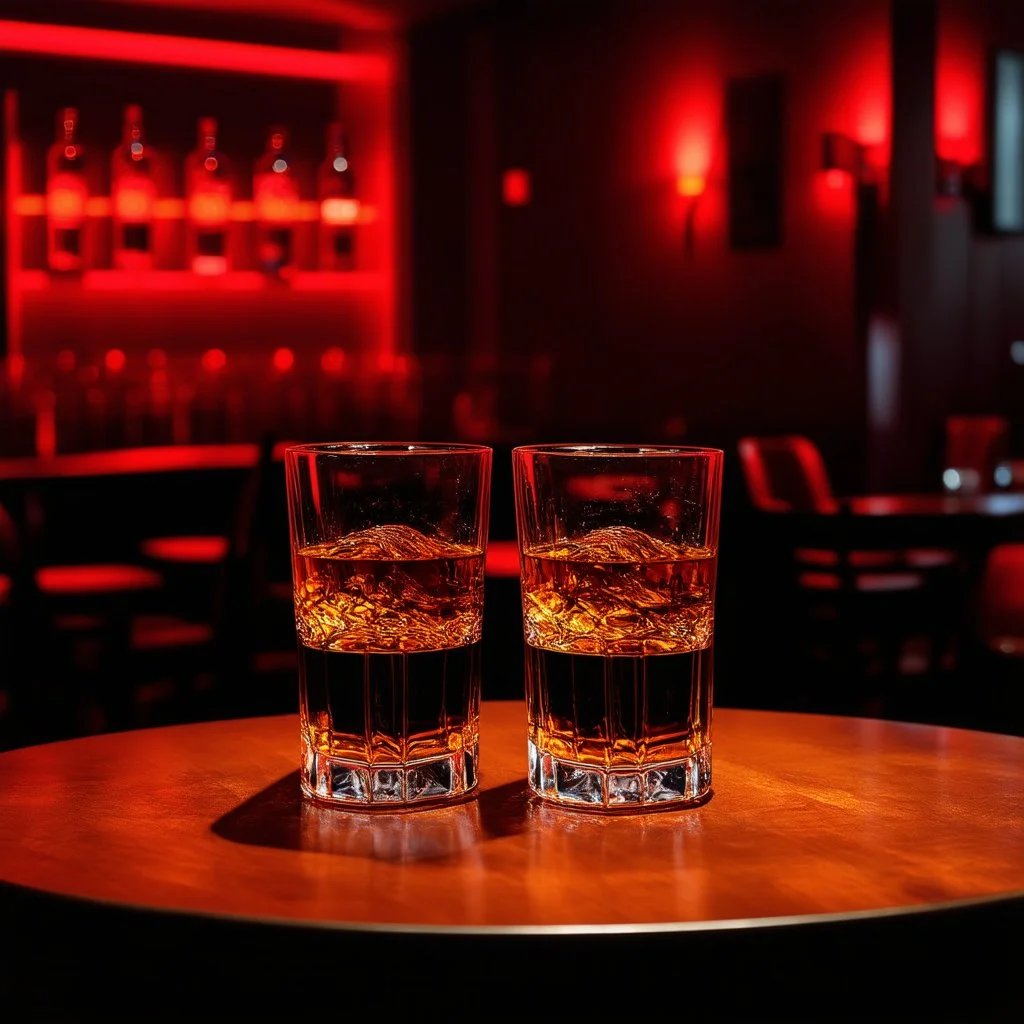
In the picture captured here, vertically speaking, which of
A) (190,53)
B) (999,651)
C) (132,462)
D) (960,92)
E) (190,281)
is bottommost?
(999,651)

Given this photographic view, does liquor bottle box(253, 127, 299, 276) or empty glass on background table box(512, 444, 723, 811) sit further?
liquor bottle box(253, 127, 299, 276)

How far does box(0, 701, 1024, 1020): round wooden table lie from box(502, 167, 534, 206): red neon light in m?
7.12

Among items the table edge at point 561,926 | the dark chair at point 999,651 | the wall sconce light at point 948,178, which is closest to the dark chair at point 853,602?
the dark chair at point 999,651

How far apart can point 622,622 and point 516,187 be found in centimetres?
716

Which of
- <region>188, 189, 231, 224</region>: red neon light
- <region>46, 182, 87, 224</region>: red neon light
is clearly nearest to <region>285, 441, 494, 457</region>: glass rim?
<region>46, 182, 87, 224</region>: red neon light

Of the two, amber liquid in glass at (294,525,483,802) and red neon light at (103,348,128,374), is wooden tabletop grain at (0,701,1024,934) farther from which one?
red neon light at (103,348,128,374)

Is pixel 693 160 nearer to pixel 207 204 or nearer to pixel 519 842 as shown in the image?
pixel 207 204

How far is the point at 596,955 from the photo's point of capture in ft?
1.90

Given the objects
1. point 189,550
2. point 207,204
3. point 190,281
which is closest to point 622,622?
point 189,550

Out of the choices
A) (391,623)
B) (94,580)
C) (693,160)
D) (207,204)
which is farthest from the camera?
(693,160)

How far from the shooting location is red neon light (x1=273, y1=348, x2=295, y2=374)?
24.7 feet

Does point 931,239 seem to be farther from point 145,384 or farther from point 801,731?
point 801,731

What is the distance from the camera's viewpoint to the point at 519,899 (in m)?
0.63

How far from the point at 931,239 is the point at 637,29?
1738mm
